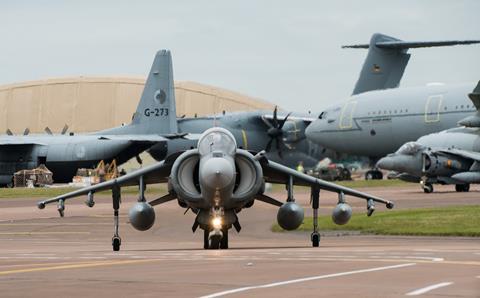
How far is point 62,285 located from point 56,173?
76656mm

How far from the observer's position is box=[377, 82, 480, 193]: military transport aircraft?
60.2 metres

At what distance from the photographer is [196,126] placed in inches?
4419

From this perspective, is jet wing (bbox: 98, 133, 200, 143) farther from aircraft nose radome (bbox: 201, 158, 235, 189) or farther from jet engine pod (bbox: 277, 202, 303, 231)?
aircraft nose radome (bbox: 201, 158, 235, 189)

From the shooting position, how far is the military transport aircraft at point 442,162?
60.2 metres

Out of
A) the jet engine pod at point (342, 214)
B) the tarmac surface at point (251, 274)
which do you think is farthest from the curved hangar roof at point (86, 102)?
the jet engine pod at point (342, 214)

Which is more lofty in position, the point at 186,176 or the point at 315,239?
the point at 186,176

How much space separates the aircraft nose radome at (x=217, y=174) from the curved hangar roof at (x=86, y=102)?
383 ft

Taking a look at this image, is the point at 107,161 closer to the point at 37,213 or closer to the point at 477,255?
the point at 37,213

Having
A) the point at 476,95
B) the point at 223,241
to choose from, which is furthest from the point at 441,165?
the point at 223,241

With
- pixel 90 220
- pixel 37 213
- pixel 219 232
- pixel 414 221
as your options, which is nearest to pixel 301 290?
pixel 219 232

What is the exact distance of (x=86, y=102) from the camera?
144 metres

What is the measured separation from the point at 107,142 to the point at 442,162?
1297 inches

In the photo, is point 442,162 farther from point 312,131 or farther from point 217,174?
point 217,174

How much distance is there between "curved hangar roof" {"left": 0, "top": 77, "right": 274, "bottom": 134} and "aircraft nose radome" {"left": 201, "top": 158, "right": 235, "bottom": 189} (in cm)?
11681
